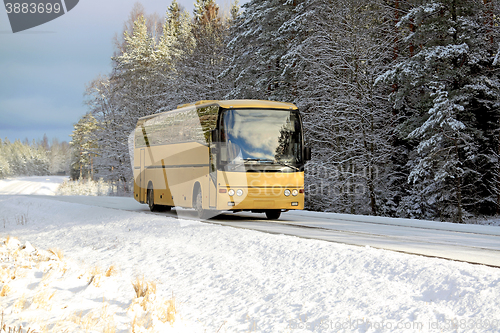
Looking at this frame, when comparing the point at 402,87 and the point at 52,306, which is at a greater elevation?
the point at 402,87

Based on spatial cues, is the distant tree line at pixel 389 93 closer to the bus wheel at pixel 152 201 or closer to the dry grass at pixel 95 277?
the bus wheel at pixel 152 201

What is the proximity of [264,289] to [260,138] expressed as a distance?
834cm

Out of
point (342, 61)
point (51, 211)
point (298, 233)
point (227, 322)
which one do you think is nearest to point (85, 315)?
point (227, 322)

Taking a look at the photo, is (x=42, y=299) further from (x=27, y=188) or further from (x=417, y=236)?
(x=27, y=188)

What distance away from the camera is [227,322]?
5.86 m

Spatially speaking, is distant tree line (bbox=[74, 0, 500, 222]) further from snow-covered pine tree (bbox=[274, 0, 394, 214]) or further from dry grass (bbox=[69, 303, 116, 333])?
dry grass (bbox=[69, 303, 116, 333])

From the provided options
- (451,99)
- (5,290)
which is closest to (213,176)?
(5,290)

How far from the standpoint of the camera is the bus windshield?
14578 mm

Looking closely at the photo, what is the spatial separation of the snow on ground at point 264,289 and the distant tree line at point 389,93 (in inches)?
517

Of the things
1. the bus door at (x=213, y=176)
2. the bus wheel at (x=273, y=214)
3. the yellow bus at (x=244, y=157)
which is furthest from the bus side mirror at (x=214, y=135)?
the bus wheel at (x=273, y=214)

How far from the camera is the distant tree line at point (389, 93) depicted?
20.4m

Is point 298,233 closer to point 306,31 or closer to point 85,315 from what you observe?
point 85,315

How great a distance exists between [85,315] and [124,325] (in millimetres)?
622

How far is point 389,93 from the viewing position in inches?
983
